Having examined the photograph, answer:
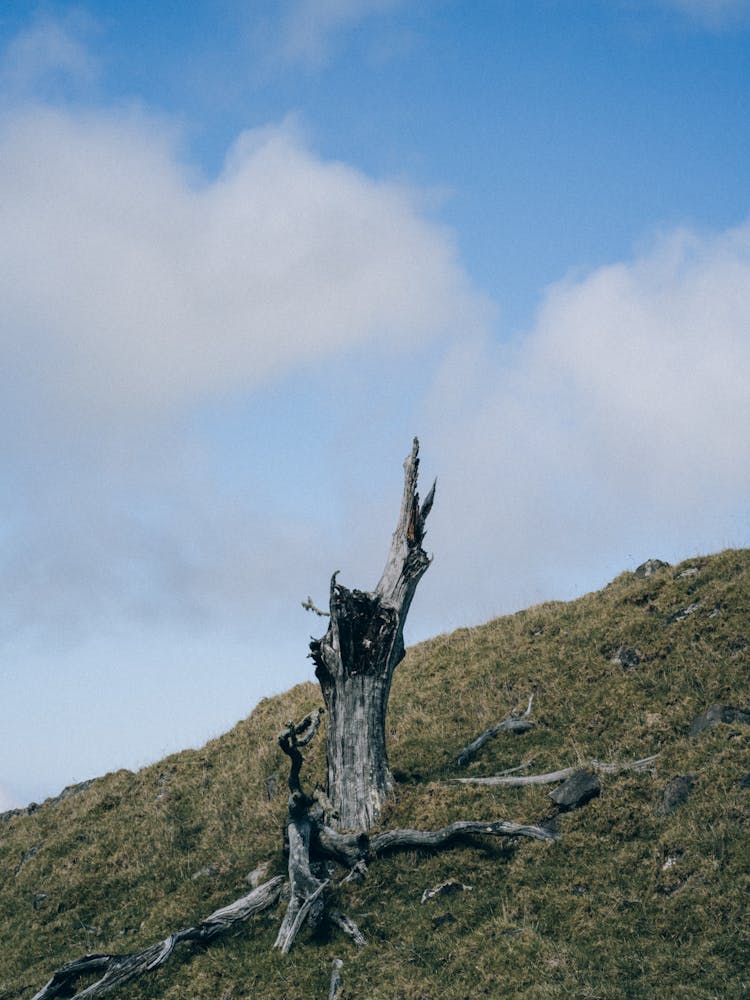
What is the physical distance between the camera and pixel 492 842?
16188 mm

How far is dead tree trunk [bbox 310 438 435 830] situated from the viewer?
61.1 feet

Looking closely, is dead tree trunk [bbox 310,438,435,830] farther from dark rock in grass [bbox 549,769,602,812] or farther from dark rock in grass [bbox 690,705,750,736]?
dark rock in grass [bbox 690,705,750,736]

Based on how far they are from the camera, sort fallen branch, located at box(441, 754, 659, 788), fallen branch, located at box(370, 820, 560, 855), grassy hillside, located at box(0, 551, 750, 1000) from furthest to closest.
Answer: fallen branch, located at box(441, 754, 659, 788)
fallen branch, located at box(370, 820, 560, 855)
grassy hillside, located at box(0, 551, 750, 1000)

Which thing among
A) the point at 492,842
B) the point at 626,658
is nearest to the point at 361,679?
the point at 492,842

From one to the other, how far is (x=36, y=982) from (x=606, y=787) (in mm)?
12681

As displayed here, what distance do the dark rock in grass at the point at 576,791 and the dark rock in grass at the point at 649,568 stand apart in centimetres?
1233

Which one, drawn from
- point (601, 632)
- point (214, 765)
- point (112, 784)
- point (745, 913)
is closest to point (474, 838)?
point (745, 913)

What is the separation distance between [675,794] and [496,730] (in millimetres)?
6040

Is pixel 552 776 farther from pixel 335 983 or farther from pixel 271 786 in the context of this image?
pixel 271 786

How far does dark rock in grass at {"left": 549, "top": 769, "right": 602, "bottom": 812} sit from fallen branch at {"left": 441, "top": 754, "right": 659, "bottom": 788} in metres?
0.58

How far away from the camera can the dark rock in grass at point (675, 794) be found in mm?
15453

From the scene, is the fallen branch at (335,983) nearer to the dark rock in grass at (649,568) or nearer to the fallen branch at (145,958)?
the fallen branch at (145,958)

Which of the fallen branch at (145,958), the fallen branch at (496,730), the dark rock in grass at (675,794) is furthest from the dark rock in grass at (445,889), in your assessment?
the fallen branch at (496,730)

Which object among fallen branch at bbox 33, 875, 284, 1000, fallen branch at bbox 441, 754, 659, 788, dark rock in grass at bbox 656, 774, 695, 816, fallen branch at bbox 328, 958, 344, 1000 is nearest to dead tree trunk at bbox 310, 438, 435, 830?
fallen branch at bbox 441, 754, 659, 788
